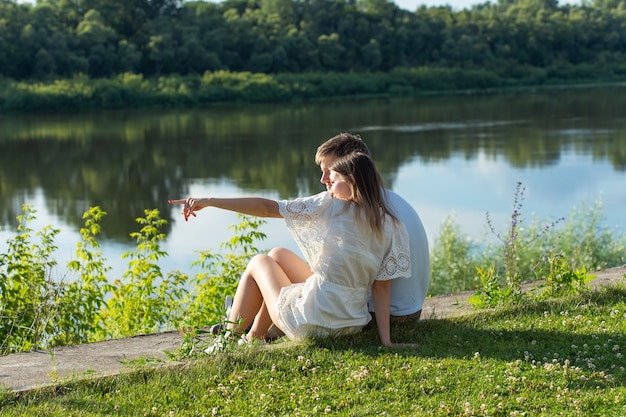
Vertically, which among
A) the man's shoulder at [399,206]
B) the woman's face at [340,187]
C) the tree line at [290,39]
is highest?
the tree line at [290,39]

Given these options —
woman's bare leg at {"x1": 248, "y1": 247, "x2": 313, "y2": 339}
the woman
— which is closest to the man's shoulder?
the woman

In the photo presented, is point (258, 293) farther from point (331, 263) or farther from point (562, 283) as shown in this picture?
point (562, 283)

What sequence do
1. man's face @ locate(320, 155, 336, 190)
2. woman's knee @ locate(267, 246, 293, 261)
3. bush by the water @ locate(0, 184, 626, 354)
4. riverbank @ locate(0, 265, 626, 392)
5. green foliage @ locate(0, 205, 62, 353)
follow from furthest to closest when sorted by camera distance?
green foliage @ locate(0, 205, 62, 353)
bush by the water @ locate(0, 184, 626, 354)
woman's knee @ locate(267, 246, 293, 261)
man's face @ locate(320, 155, 336, 190)
riverbank @ locate(0, 265, 626, 392)

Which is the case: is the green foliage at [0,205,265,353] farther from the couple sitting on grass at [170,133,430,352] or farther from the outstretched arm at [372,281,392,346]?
the outstretched arm at [372,281,392,346]

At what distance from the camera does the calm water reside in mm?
13836

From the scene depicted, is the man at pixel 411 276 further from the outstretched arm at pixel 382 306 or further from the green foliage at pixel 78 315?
the green foliage at pixel 78 315

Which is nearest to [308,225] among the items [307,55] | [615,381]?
[615,381]

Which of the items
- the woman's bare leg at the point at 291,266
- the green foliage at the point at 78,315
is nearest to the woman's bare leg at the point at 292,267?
the woman's bare leg at the point at 291,266

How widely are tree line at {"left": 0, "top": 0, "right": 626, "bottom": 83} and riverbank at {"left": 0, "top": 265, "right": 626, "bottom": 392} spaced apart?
41.3 m

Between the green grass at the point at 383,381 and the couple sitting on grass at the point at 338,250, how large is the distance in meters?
0.14

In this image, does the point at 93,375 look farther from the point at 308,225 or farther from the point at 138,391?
the point at 308,225

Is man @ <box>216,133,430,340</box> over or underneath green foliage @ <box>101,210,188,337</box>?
over

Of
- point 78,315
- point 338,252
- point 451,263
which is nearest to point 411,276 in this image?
point 338,252

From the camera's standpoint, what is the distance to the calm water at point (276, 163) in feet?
45.4
